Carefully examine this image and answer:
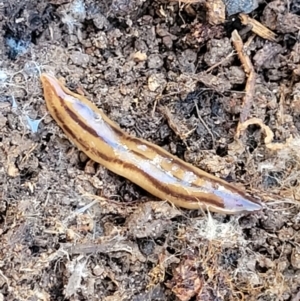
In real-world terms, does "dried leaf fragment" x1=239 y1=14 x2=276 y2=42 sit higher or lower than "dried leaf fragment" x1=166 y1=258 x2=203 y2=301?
higher

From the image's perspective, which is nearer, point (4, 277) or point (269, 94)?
point (4, 277)

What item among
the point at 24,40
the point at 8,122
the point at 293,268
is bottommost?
the point at 293,268

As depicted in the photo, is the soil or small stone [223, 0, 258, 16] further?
small stone [223, 0, 258, 16]

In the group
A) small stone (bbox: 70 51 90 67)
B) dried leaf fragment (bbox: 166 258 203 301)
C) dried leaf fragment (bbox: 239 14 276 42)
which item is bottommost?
dried leaf fragment (bbox: 166 258 203 301)

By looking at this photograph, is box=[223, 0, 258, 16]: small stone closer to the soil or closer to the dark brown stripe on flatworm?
the soil

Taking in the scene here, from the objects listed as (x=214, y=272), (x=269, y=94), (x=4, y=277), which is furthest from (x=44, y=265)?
(x=269, y=94)

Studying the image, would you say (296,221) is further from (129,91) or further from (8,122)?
(8,122)

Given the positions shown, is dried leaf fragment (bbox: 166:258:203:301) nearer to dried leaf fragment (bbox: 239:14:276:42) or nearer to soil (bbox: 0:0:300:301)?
soil (bbox: 0:0:300:301)

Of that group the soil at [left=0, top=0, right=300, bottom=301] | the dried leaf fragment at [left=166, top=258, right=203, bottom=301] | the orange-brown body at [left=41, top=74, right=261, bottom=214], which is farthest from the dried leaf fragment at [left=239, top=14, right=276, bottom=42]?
the dried leaf fragment at [left=166, top=258, right=203, bottom=301]

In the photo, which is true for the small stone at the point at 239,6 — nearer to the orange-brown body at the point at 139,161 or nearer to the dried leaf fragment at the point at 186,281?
the orange-brown body at the point at 139,161
